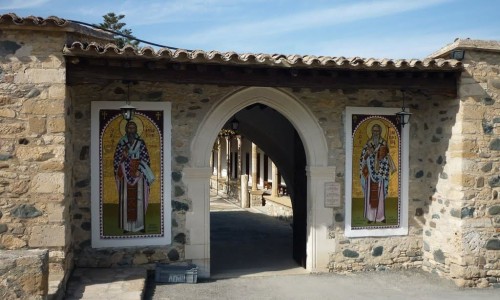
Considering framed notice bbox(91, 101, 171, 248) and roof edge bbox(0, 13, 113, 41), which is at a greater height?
roof edge bbox(0, 13, 113, 41)

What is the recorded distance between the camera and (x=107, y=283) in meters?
5.65

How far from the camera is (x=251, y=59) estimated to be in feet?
19.2

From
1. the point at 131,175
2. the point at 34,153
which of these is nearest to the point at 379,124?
the point at 131,175

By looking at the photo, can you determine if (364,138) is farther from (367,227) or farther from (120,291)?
(120,291)

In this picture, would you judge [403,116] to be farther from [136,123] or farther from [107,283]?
[107,283]

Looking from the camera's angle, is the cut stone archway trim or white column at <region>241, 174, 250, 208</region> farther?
white column at <region>241, 174, 250, 208</region>

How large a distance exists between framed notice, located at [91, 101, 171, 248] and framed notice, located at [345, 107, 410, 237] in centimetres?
270

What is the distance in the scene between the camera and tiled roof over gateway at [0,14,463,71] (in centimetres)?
530

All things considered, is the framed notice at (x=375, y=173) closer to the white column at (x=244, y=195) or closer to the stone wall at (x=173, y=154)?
the stone wall at (x=173, y=154)

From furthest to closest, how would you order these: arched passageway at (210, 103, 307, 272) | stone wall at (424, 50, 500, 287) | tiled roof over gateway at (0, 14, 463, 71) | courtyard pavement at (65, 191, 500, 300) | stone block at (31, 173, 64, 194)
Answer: arched passageway at (210, 103, 307, 272)
stone wall at (424, 50, 500, 287)
courtyard pavement at (65, 191, 500, 300)
stone block at (31, 173, 64, 194)
tiled roof over gateway at (0, 14, 463, 71)

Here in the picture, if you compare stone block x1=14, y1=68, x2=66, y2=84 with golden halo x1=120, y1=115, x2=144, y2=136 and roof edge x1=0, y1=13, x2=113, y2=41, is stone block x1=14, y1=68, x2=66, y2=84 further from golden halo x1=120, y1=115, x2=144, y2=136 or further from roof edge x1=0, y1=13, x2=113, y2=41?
golden halo x1=120, y1=115, x2=144, y2=136

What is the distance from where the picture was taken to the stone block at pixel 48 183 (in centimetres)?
541

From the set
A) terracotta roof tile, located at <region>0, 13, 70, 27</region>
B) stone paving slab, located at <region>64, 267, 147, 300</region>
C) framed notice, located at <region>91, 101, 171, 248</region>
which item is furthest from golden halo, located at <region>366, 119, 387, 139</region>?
terracotta roof tile, located at <region>0, 13, 70, 27</region>

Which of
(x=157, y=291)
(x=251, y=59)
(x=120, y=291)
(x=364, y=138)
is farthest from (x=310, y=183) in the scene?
(x=120, y=291)
